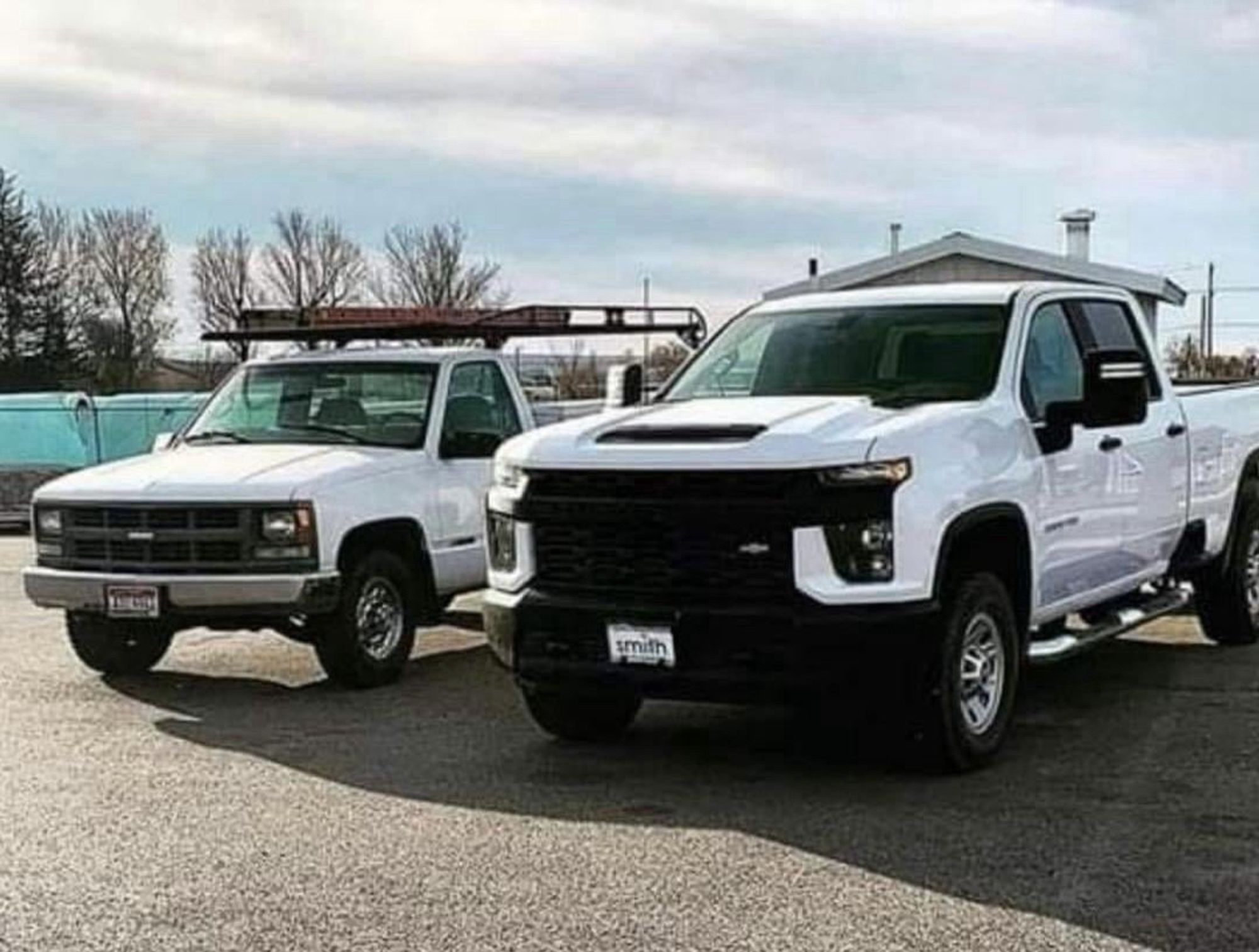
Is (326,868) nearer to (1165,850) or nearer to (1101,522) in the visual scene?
(1165,850)

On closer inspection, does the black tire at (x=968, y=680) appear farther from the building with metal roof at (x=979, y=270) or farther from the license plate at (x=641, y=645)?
the building with metal roof at (x=979, y=270)

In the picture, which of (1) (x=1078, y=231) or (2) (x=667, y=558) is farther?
(1) (x=1078, y=231)

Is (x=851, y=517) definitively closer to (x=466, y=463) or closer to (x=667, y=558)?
(x=667, y=558)

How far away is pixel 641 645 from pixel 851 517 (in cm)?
101

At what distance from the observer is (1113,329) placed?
8.87 metres

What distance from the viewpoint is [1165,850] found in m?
5.91

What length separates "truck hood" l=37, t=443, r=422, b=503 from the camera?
349 inches

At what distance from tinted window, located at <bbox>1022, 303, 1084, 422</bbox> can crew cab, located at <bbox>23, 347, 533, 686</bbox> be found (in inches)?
145

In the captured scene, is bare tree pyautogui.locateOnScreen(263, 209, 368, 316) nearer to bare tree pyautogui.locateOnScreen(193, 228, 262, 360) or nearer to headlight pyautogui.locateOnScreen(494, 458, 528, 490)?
bare tree pyautogui.locateOnScreen(193, 228, 262, 360)

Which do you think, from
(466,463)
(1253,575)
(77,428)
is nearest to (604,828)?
(466,463)

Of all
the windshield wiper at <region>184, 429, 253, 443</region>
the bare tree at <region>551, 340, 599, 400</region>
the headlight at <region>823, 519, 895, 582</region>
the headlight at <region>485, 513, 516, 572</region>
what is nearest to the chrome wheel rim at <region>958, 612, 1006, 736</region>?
the headlight at <region>823, 519, 895, 582</region>

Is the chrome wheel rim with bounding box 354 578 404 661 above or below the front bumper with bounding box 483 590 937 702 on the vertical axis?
below

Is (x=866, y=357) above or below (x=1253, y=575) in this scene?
above

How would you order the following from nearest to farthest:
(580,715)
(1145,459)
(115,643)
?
(580,715) → (1145,459) → (115,643)
